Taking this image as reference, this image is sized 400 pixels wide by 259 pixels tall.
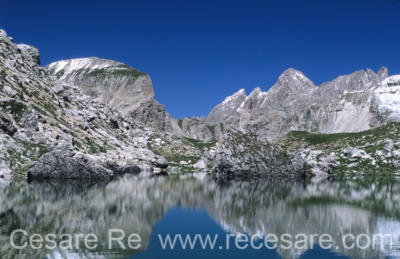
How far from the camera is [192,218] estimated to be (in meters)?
44.7

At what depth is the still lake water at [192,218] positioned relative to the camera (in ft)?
94.6

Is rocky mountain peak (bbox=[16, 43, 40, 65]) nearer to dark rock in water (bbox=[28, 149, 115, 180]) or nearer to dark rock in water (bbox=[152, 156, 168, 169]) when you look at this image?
dark rock in water (bbox=[152, 156, 168, 169])

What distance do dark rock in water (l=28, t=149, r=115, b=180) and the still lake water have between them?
17575 millimetres

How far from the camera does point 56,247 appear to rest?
28.8m

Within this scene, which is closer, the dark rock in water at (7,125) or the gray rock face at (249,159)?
the dark rock in water at (7,125)

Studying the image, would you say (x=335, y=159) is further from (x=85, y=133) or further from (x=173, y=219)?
(x=173, y=219)

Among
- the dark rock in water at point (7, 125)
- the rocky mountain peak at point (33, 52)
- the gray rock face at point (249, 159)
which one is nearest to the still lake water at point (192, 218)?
the dark rock in water at point (7, 125)

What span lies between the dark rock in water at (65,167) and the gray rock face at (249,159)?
34.3 metres

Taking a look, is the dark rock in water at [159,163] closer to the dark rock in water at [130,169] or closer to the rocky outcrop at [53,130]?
the rocky outcrop at [53,130]

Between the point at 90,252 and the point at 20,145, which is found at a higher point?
the point at 20,145

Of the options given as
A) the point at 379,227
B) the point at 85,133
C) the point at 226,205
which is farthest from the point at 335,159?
the point at 379,227

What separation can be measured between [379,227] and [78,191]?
47107 millimetres

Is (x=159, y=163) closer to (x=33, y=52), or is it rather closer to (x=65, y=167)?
(x=65, y=167)

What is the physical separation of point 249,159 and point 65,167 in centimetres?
5009
